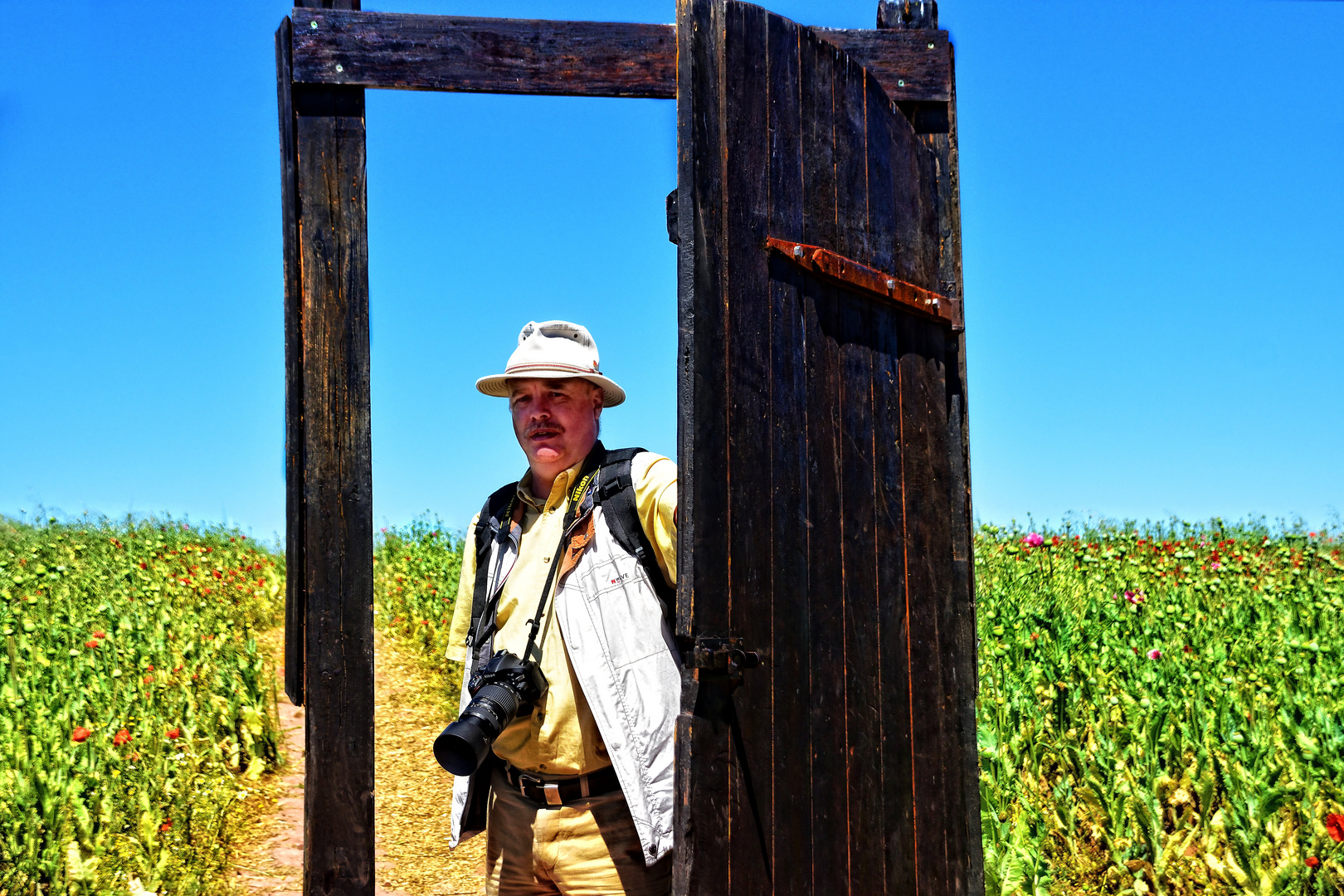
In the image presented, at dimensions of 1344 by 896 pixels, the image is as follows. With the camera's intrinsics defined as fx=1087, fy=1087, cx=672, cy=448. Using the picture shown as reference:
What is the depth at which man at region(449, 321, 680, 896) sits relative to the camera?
9.34ft

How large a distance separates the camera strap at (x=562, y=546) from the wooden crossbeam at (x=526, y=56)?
120cm

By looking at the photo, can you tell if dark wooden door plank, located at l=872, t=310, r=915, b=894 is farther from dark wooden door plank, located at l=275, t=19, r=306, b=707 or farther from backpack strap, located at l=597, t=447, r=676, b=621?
dark wooden door plank, located at l=275, t=19, r=306, b=707

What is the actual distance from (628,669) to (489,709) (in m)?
0.37

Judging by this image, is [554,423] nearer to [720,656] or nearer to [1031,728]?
[720,656]

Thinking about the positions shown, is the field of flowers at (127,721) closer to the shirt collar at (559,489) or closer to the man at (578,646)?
the man at (578,646)

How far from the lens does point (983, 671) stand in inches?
244

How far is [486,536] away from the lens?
3.40m

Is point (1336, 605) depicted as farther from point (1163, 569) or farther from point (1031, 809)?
point (1031, 809)

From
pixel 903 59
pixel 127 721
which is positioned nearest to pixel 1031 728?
pixel 903 59

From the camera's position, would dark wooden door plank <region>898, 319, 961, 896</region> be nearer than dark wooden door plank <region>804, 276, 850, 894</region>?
No

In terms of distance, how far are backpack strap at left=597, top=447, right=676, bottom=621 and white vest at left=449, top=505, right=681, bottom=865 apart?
0.02 m

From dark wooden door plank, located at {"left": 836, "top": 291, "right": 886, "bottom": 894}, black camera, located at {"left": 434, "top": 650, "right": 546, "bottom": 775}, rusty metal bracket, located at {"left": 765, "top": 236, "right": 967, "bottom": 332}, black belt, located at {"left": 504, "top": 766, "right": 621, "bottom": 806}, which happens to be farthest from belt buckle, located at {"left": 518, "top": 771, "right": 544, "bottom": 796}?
rusty metal bracket, located at {"left": 765, "top": 236, "right": 967, "bottom": 332}

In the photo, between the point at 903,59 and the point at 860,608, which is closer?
the point at 860,608

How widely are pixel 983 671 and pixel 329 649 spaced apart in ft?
13.5
